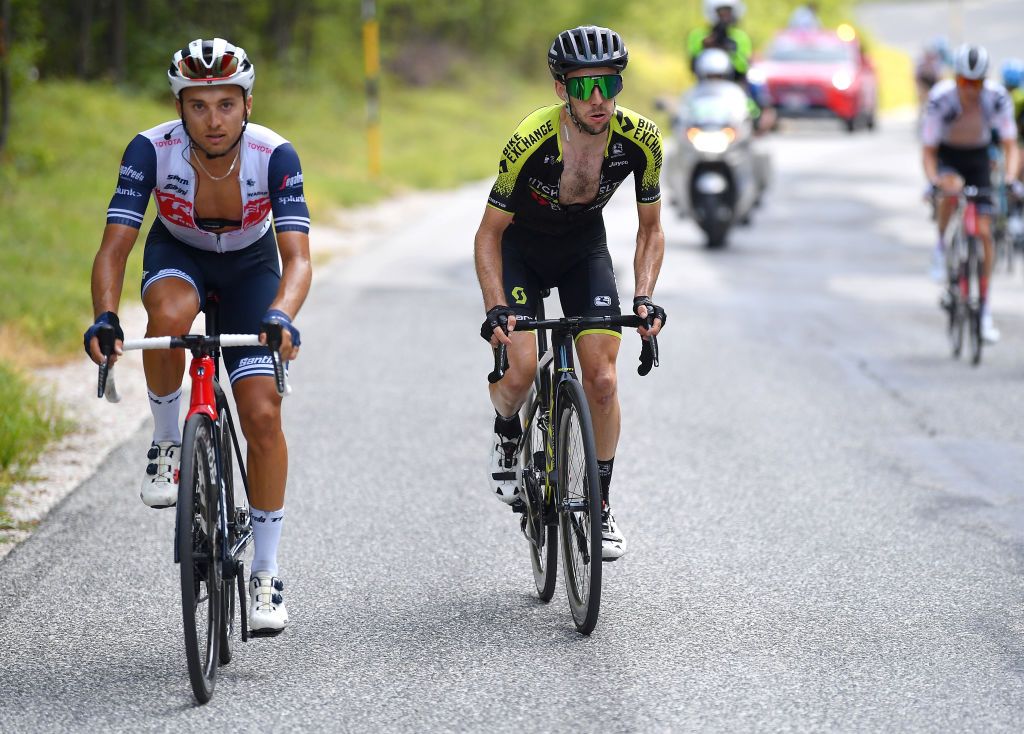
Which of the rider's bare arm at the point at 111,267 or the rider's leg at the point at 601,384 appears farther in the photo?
the rider's leg at the point at 601,384

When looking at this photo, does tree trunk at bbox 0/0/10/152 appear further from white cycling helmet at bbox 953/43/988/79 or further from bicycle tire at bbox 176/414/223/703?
bicycle tire at bbox 176/414/223/703

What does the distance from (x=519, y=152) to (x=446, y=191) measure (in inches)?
780

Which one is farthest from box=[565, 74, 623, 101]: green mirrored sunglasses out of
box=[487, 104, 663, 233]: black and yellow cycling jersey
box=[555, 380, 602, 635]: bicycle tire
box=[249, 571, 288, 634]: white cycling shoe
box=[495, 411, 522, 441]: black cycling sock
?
box=[249, 571, 288, 634]: white cycling shoe

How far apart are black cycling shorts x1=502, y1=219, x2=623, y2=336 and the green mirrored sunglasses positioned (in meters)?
0.60

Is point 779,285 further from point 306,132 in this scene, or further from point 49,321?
point 306,132

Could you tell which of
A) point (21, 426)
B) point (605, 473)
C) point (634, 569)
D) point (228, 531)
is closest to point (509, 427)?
point (605, 473)

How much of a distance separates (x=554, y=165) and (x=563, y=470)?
109 cm

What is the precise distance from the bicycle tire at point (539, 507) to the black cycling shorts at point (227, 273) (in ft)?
3.64

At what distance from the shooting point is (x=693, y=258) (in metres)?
16.9

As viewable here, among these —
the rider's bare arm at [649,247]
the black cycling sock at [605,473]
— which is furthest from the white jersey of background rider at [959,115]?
the black cycling sock at [605,473]

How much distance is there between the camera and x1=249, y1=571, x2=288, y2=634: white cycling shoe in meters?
5.12

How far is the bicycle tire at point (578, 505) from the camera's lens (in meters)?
5.12

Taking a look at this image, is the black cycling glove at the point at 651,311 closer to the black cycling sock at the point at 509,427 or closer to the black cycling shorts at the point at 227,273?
the black cycling sock at the point at 509,427

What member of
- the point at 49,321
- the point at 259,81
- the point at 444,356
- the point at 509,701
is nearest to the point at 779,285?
the point at 444,356
